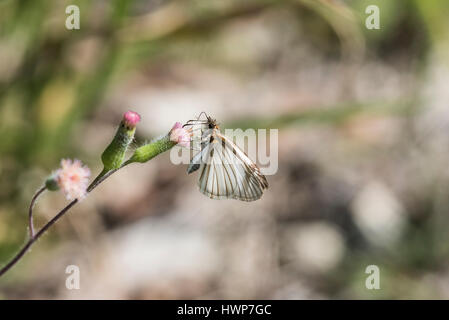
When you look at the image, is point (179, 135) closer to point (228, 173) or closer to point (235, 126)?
point (228, 173)

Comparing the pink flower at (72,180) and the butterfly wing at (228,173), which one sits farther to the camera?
the butterfly wing at (228,173)

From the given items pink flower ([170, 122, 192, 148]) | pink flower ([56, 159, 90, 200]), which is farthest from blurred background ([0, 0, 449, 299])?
pink flower ([56, 159, 90, 200])

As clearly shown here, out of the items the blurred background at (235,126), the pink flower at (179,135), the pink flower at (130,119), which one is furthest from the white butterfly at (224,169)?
the blurred background at (235,126)

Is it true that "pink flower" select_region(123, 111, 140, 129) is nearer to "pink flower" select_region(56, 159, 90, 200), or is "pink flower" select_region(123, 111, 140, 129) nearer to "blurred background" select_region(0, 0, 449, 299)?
"pink flower" select_region(56, 159, 90, 200)

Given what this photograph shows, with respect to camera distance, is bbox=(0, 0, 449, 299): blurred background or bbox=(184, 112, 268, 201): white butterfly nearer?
bbox=(184, 112, 268, 201): white butterfly

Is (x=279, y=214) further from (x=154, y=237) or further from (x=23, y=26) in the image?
(x=23, y=26)

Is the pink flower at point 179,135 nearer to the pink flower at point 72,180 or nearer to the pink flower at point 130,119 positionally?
the pink flower at point 130,119

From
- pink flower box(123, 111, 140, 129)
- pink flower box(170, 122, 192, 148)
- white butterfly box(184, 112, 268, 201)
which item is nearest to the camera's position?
pink flower box(123, 111, 140, 129)
